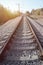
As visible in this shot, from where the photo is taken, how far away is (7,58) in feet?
16.3

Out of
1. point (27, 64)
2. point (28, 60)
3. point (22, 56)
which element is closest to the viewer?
point (27, 64)

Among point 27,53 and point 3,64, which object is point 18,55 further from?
point 3,64

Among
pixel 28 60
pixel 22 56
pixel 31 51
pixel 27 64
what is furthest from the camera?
pixel 31 51

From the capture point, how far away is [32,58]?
15.9 feet

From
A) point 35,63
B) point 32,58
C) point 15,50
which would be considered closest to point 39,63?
point 35,63

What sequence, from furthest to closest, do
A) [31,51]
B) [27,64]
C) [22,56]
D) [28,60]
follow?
[31,51], [22,56], [28,60], [27,64]

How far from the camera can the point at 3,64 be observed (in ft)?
14.8

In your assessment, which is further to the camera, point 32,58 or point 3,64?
point 32,58

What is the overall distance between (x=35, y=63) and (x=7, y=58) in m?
0.92

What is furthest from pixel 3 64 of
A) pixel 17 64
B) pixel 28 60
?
pixel 28 60

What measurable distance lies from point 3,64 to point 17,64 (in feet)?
1.20

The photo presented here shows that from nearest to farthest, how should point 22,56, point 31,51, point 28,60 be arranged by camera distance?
point 28,60 → point 22,56 → point 31,51

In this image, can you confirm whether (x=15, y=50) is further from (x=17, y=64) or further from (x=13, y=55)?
(x=17, y=64)

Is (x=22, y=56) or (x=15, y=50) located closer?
(x=22, y=56)
